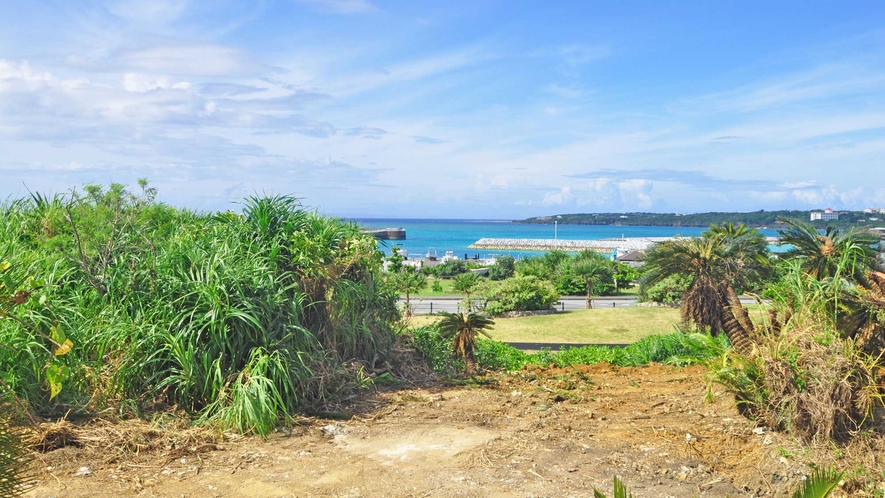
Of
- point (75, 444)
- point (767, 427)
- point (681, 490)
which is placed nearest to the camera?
point (681, 490)

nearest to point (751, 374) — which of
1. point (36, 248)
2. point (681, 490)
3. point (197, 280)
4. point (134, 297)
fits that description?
point (681, 490)

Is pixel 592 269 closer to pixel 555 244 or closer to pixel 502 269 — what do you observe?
pixel 502 269

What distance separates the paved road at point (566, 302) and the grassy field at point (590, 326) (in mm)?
5777

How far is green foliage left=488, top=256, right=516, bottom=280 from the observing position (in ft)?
199

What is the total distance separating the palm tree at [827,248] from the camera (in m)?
7.04

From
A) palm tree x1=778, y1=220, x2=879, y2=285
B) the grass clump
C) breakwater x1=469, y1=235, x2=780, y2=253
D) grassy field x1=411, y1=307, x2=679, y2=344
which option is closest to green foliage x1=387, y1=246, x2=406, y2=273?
the grass clump

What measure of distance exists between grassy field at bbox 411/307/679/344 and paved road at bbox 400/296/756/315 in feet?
19.0

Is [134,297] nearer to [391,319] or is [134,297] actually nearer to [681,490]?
[391,319]

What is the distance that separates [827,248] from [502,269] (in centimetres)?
5488

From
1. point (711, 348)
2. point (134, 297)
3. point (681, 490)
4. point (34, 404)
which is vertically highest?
point (134, 297)

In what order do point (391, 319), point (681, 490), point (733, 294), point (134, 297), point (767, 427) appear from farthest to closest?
point (391, 319)
point (733, 294)
point (134, 297)
point (767, 427)
point (681, 490)

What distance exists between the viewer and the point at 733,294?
8594mm

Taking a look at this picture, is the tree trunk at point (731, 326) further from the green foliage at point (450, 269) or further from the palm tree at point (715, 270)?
the green foliage at point (450, 269)

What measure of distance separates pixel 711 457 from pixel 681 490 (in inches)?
32.2
